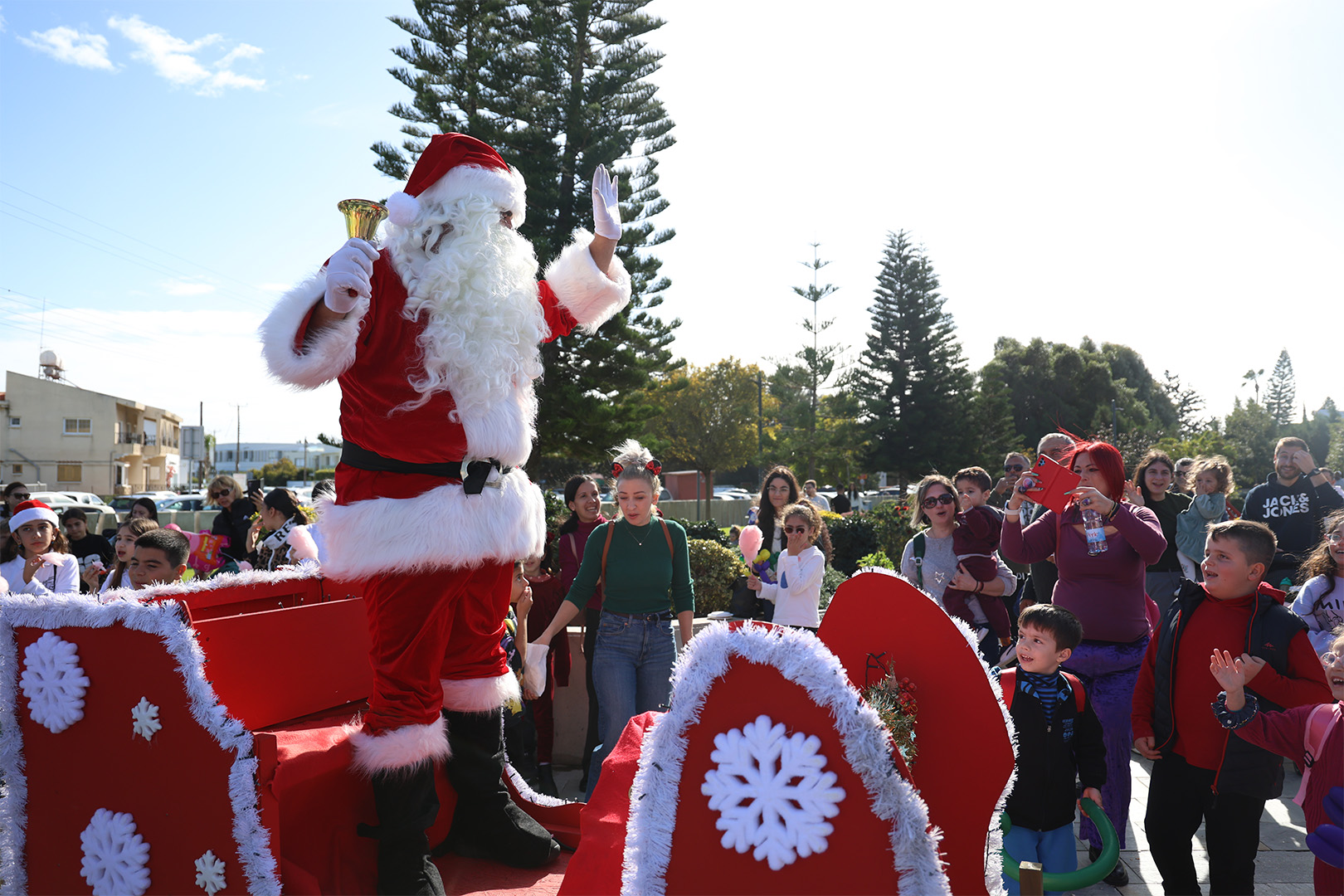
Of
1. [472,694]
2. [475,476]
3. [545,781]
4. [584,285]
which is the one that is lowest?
[545,781]

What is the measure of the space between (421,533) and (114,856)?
3.57ft

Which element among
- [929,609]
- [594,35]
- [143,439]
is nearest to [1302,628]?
[929,609]

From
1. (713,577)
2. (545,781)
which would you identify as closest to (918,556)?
(545,781)

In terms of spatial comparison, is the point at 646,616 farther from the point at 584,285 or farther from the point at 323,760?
the point at 323,760

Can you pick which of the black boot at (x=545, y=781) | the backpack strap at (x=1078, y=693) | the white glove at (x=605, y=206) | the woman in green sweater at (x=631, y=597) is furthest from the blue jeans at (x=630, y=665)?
the white glove at (x=605, y=206)

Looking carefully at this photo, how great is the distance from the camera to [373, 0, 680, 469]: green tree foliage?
1404 centimetres

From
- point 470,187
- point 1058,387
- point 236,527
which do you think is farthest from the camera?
point 1058,387

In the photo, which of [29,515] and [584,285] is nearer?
[584,285]

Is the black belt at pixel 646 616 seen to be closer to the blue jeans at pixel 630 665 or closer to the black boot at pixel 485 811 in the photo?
the blue jeans at pixel 630 665

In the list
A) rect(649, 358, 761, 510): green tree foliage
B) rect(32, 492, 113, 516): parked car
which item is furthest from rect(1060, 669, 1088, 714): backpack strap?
rect(649, 358, 761, 510): green tree foliage

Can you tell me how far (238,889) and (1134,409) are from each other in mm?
46208

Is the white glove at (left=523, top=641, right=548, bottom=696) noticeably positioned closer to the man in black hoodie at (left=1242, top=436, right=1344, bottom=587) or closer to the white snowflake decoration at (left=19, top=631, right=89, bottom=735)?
the white snowflake decoration at (left=19, top=631, right=89, bottom=735)

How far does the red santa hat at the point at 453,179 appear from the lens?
2.45m

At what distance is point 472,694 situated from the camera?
2.45 m
